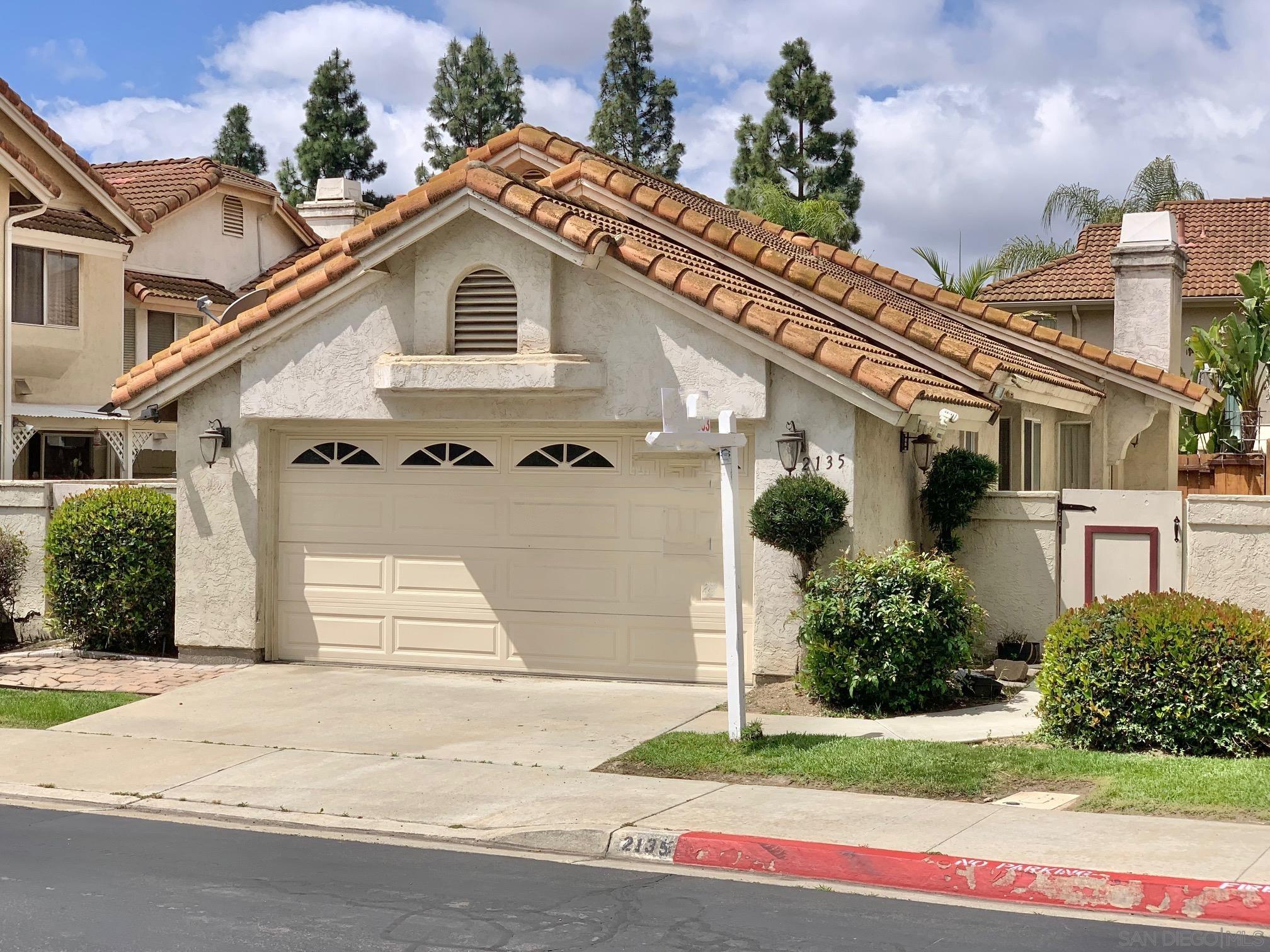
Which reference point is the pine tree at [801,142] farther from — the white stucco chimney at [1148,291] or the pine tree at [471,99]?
the white stucco chimney at [1148,291]

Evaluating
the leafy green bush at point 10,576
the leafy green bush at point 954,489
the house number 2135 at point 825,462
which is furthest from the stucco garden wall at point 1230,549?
the leafy green bush at point 10,576

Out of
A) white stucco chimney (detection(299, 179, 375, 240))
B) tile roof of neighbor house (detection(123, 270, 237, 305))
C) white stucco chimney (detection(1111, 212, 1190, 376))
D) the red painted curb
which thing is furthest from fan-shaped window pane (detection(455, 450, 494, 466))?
tile roof of neighbor house (detection(123, 270, 237, 305))

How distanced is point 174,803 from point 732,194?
38.2m

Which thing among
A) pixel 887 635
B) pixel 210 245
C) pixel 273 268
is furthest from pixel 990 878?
pixel 273 268

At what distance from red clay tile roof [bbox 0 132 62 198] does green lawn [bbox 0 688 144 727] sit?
536 inches

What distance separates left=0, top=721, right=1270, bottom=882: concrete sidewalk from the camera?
309 inches

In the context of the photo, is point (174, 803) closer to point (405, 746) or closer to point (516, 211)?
point (405, 746)

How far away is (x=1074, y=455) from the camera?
1909 centimetres

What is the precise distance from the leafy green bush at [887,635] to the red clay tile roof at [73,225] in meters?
19.0

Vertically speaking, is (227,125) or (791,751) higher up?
(227,125)

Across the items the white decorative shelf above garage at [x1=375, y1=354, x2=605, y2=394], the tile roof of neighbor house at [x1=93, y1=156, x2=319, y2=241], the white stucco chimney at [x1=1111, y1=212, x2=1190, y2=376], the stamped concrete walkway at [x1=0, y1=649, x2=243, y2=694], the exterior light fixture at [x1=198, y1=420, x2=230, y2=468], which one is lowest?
the stamped concrete walkway at [x1=0, y1=649, x2=243, y2=694]

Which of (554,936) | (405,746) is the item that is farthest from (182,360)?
(554,936)

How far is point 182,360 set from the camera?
47.1 ft

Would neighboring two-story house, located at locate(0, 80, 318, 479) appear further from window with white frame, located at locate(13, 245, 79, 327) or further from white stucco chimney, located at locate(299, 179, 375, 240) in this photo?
white stucco chimney, located at locate(299, 179, 375, 240)
